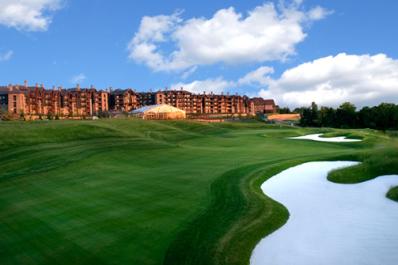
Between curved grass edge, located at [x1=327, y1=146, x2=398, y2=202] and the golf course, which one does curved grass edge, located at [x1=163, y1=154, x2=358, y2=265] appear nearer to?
the golf course

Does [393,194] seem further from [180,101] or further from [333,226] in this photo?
[180,101]

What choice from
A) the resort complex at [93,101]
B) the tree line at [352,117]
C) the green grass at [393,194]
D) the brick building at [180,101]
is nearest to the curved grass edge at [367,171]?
the green grass at [393,194]

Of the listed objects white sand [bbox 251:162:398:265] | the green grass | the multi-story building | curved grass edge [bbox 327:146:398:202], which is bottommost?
white sand [bbox 251:162:398:265]

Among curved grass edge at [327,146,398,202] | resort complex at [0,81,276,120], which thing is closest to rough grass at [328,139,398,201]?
curved grass edge at [327,146,398,202]

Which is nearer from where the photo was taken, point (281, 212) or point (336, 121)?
point (281, 212)

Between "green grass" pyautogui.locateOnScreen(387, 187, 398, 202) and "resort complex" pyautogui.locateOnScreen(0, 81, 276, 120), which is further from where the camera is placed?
"resort complex" pyautogui.locateOnScreen(0, 81, 276, 120)

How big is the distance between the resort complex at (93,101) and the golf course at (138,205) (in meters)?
77.4

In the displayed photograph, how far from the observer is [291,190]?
63.7 ft

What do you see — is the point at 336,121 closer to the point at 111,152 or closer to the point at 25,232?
the point at 111,152

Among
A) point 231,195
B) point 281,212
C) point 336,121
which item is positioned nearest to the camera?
point 281,212

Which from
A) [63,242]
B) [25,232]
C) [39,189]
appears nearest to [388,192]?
[63,242]

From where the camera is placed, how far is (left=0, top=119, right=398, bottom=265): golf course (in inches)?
442

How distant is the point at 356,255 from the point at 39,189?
51.7ft

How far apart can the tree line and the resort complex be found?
1265 inches
